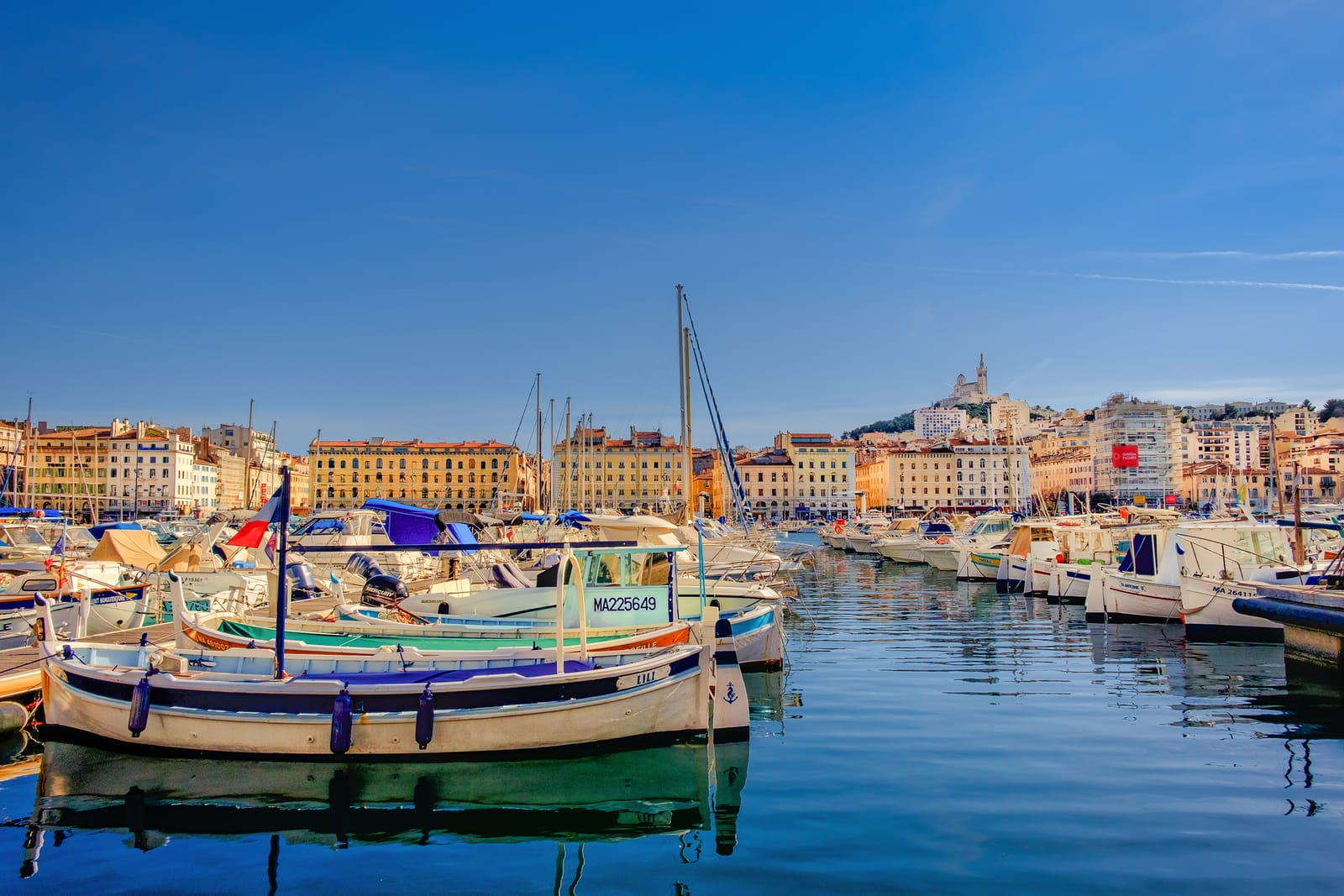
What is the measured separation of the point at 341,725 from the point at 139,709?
8.88ft

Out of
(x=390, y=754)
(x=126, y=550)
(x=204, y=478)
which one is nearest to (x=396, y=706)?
(x=390, y=754)

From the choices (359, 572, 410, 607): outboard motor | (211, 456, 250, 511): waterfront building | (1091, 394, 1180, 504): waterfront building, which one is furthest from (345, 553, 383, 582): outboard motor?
(1091, 394, 1180, 504): waterfront building

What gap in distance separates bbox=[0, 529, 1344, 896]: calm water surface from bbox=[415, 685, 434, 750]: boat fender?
0.45m

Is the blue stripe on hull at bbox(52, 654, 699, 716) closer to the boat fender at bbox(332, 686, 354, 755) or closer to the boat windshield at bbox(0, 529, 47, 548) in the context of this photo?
the boat fender at bbox(332, 686, 354, 755)

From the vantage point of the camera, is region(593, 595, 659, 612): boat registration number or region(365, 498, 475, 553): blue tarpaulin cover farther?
region(365, 498, 475, 553): blue tarpaulin cover

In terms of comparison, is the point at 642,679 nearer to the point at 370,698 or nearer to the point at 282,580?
the point at 370,698


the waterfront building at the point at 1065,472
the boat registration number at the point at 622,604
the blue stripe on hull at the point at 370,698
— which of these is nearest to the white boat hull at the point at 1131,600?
the boat registration number at the point at 622,604

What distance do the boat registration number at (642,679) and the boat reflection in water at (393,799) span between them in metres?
0.92

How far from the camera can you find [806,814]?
9.75m

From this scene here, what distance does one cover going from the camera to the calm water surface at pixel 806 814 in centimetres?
826

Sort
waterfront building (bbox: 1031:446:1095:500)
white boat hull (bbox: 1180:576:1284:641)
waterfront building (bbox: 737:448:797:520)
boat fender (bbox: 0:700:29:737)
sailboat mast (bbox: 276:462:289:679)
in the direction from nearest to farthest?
sailboat mast (bbox: 276:462:289:679)
boat fender (bbox: 0:700:29:737)
white boat hull (bbox: 1180:576:1284:641)
waterfront building (bbox: 737:448:797:520)
waterfront building (bbox: 1031:446:1095:500)

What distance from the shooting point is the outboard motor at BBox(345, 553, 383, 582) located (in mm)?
26547

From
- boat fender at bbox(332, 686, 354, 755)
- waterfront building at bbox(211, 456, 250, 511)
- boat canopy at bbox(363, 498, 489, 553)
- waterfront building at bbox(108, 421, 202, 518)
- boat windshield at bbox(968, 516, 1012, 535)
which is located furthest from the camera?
waterfront building at bbox(211, 456, 250, 511)

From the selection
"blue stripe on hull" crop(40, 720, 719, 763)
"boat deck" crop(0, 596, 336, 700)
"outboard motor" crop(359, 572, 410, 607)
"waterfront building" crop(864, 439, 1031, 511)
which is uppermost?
"waterfront building" crop(864, 439, 1031, 511)
